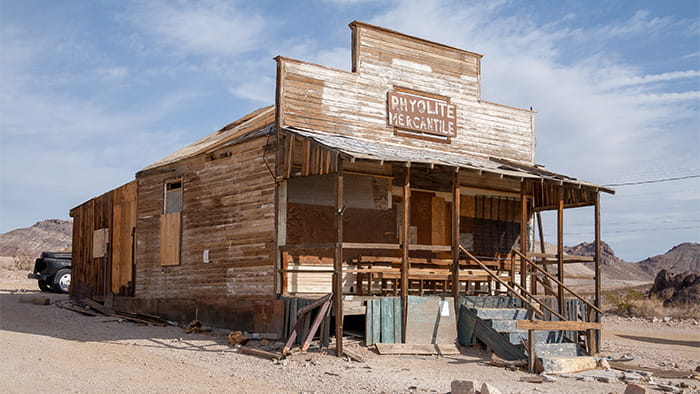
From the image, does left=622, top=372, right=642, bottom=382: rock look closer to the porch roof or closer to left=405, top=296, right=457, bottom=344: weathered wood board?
left=405, top=296, right=457, bottom=344: weathered wood board

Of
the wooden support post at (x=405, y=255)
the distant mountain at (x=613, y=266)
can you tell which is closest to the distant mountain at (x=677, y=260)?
the distant mountain at (x=613, y=266)

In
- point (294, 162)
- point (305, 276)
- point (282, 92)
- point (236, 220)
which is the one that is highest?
point (282, 92)

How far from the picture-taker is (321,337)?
1301 centimetres

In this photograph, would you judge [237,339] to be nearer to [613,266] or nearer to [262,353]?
[262,353]

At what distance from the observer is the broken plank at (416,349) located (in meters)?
12.9

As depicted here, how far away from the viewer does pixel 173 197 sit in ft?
59.6

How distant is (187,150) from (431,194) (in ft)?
22.0

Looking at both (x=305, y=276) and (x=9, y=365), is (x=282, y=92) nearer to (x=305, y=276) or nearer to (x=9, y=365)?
(x=305, y=276)

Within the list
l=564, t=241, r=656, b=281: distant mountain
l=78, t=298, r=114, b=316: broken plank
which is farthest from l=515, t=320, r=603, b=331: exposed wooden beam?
l=564, t=241, r=656, b=281: distant mountain

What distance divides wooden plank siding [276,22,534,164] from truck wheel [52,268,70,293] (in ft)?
46.7

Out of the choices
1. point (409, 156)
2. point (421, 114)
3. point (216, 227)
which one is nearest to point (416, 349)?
point (409, 156)

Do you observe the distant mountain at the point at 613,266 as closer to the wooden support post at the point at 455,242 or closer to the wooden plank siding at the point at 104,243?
the wooden plank siding at the point at 104,243

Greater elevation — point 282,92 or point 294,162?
point 282,92

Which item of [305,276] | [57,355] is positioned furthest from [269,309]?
[57,355]
